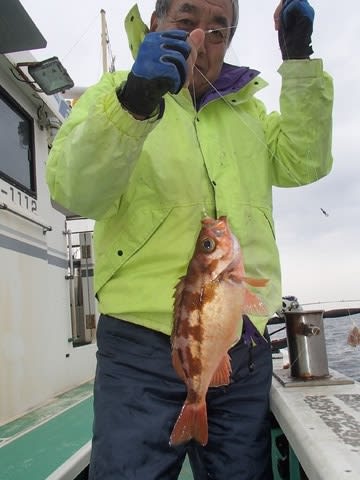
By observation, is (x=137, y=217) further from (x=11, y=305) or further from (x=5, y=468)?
(x=11, y=305)

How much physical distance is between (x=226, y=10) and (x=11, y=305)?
11.8 ft

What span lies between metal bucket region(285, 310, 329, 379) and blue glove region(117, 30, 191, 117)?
1.58m

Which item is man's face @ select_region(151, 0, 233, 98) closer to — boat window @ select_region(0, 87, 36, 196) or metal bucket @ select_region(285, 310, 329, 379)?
metal bucket @ select_region(285, 310, 329, 379)

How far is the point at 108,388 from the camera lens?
6.96 ft

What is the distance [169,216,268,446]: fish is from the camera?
1869 mm

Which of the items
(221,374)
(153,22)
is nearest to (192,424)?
(221,374)

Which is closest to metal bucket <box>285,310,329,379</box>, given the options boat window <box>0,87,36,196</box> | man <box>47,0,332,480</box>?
man <box>47,0,332,480</box>

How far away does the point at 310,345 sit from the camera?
2771 millimetres

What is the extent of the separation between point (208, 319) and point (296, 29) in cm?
137

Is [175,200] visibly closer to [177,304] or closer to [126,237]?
[126,237]

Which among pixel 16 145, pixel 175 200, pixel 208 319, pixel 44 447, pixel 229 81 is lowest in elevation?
pixel 44 447

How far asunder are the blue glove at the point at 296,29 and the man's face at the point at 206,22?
0.25 metres

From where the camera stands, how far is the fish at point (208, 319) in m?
1.87

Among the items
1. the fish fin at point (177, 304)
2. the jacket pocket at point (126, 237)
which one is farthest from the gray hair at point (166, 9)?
the fish fin at point (177, 304)
